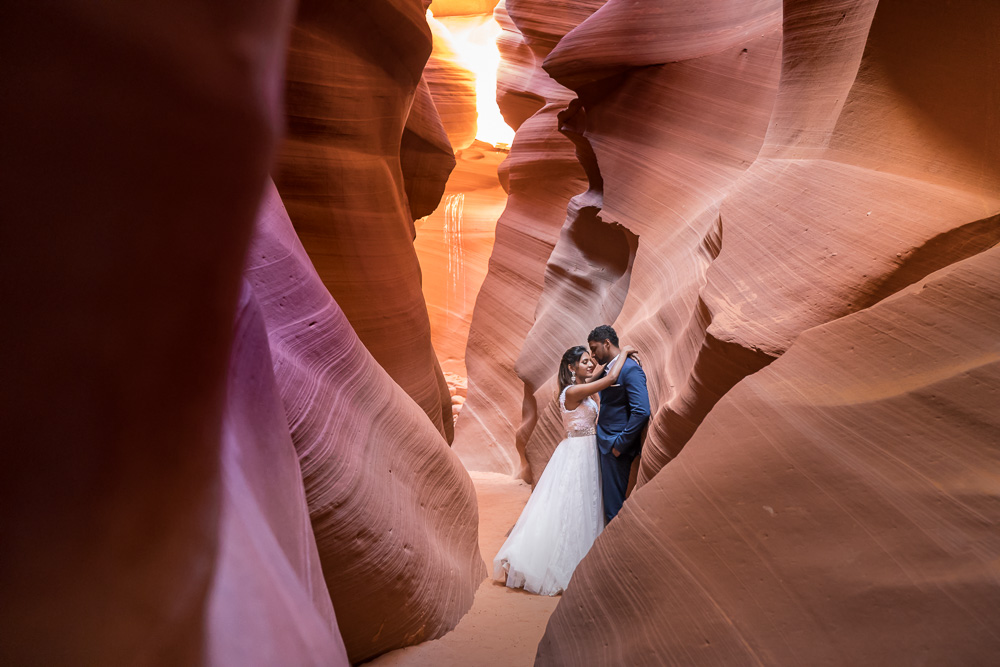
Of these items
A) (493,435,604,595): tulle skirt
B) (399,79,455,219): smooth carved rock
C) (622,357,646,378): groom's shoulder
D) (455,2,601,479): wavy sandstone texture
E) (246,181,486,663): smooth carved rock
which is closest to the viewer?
(246,181,486,663): smooth carved rock

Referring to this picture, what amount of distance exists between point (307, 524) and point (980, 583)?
69.4 inches

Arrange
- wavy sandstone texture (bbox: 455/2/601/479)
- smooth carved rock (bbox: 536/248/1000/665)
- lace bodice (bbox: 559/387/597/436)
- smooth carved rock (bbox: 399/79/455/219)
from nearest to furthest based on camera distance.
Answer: smooth carved rock (bbox: 536/248/1000/665), lace bodice (bbox: 559/387/597/436), smooth carved rock (bbox: 399/79/455/219), wavy sandstone texture (bbox: 455/2/601/479)

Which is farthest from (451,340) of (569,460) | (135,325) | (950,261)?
(135,325)

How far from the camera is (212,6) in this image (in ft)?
2.68

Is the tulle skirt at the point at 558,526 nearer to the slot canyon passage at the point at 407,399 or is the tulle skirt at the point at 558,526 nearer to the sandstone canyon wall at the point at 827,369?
the slot canyon passage at the point at 407,399

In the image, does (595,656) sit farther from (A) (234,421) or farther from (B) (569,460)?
(B) (569,460)

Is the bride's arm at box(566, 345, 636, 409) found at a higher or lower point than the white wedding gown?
higher

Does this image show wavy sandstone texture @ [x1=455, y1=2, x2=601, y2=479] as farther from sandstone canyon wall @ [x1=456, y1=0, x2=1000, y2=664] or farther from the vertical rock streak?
the vertical rock streak

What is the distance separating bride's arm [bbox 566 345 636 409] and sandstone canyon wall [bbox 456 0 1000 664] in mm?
218

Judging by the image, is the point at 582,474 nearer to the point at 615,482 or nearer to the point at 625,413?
the point at 615,482

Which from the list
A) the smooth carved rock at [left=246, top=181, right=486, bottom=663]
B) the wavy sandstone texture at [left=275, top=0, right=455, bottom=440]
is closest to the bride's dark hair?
the smooth carved rock at [left=246, top=181, right=486, bottom=663]

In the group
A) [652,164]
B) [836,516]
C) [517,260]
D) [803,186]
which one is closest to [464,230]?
[517,260]

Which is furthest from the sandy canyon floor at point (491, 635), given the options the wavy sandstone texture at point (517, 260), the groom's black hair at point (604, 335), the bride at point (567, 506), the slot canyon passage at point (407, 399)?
the wavy sandstone texture at point (517, 260)

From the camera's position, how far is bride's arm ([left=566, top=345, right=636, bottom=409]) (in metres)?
3.97
